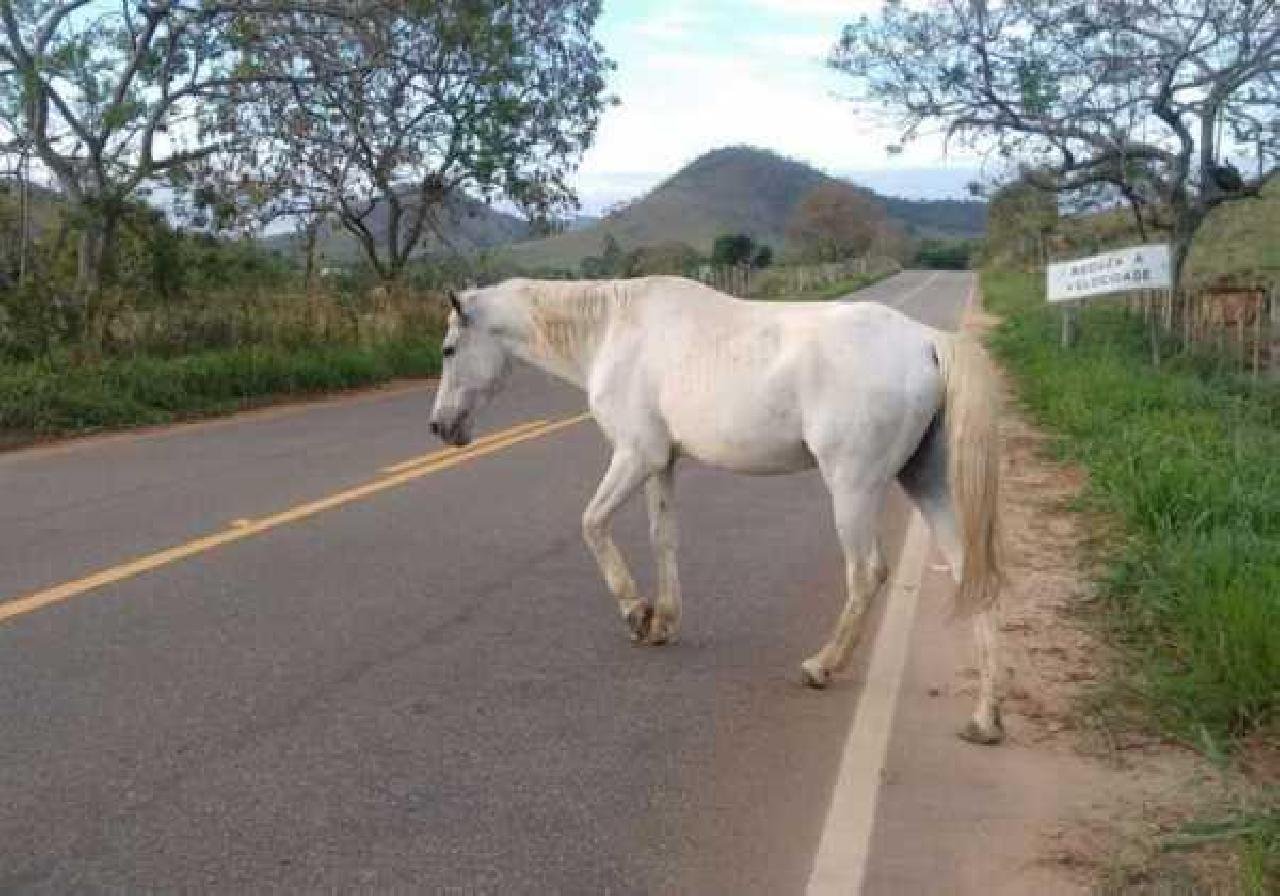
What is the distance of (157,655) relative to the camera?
18.0 ft

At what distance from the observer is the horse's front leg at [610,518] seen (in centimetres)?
577

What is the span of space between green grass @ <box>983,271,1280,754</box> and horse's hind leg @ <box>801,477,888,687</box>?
1.01 metres

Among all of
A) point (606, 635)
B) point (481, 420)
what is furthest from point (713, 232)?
point (606, 635)

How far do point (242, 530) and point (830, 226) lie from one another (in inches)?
3420

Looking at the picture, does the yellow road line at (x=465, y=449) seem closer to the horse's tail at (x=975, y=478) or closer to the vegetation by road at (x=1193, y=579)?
the vegetation by road at (x=1193, y=579)

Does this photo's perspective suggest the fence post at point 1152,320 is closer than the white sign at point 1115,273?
No

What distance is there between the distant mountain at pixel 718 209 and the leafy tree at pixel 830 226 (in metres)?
10.7

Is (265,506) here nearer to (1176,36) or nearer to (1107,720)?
(1107,720)

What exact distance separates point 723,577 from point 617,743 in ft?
8.79

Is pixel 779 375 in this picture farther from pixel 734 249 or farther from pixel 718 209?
pixel 718 209

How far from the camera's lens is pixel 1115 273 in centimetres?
1684

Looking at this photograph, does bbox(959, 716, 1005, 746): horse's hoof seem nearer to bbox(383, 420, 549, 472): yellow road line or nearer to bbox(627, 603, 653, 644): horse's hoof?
bbox(627, 603, 653, 644): horse's hoof

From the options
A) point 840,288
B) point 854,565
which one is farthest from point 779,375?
point 840,288

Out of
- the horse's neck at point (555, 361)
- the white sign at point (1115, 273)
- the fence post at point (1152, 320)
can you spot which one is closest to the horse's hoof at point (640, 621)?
the horse's neck at point (555, 361)
